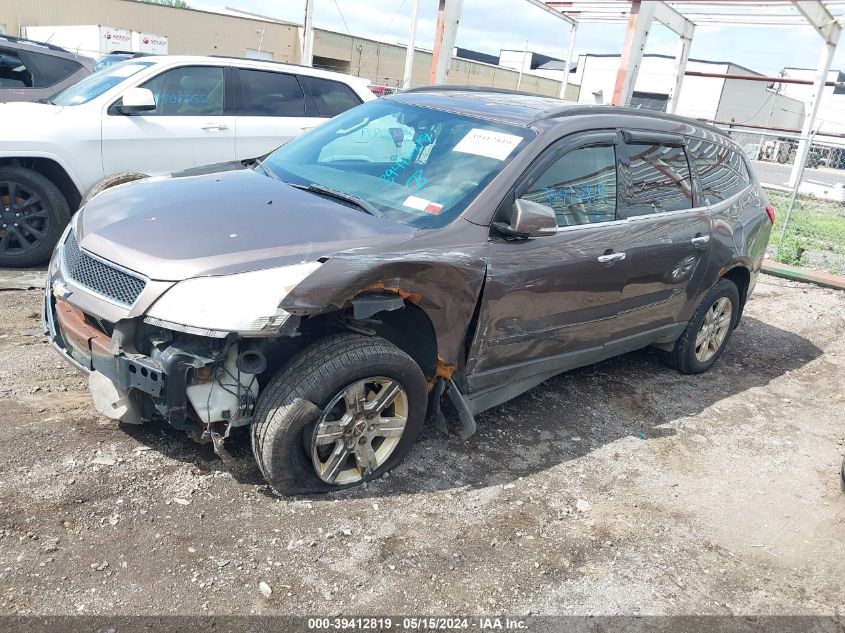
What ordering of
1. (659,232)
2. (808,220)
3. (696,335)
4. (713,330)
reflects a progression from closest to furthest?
(659,232) < (696,335) < (713,330) < (808,220)

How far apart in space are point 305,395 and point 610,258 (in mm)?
2052

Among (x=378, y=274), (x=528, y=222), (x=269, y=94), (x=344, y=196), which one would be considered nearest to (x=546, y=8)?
(x=269, y=94)

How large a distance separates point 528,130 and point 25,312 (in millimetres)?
3760

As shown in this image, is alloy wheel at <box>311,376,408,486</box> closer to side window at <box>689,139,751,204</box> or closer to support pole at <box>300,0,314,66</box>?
side window at <box>689,139,751,204</box>

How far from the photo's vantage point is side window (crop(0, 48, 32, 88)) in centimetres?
830

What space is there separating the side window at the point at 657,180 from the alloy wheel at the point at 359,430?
76.5 inches

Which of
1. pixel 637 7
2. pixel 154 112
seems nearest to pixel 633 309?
pixel 154 112

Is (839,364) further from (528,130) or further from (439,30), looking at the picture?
(439,30)

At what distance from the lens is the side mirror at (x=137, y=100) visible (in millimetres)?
6152

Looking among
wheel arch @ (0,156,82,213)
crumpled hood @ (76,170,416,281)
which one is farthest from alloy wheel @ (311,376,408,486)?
wheel arch @ (0,156,82,213)

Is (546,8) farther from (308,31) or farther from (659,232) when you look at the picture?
(659,232)

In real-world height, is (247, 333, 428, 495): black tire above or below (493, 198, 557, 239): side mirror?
below

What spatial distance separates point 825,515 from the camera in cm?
389

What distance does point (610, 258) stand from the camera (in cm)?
411
